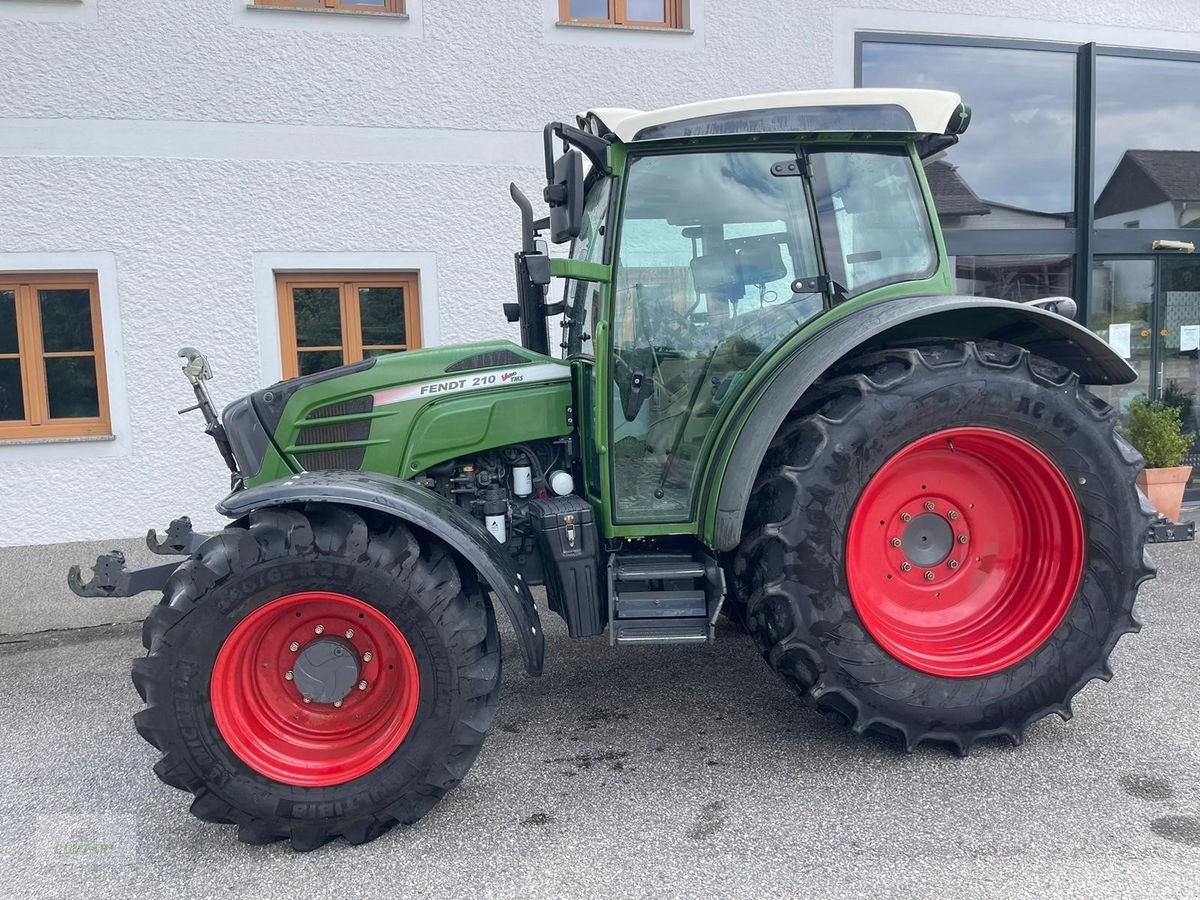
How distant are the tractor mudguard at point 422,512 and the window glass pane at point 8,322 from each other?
3.83 metres

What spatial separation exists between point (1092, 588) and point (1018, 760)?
0.63m

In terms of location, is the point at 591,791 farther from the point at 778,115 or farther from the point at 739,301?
the point at 778,115

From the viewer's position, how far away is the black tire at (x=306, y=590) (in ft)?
7.97

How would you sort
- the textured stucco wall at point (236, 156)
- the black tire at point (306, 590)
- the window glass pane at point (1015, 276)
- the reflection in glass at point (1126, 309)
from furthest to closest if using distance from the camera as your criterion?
the reflection in glass at point (1126, 309), the window glass pane at point (1015, 276), the textured stucco wall at point (236, 156), the black tire at point (306, 590)

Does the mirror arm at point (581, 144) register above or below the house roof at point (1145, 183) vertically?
below

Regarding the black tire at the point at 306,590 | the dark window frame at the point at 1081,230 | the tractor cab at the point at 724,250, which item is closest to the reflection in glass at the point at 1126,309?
the dark window frame at the point at 1081,230

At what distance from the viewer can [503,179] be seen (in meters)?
5.82

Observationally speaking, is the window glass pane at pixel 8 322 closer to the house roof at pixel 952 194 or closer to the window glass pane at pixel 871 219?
the window glass pane at pixel 871 219

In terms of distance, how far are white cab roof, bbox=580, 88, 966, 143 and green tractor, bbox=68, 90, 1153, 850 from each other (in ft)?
0.04

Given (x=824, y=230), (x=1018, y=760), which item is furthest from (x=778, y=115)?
(x=1018, y=760)

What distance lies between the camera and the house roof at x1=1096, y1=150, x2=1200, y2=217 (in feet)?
22.8

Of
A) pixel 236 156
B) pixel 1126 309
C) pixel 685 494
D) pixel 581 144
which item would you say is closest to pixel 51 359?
pixel 236 156

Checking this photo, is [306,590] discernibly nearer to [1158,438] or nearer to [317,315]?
[317,315]

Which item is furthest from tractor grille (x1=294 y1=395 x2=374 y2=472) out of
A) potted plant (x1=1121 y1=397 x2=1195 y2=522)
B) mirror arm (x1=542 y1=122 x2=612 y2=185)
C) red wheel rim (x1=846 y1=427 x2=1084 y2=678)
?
potted plant (x1=1121 y1=397 x2=1195 y2=522)
